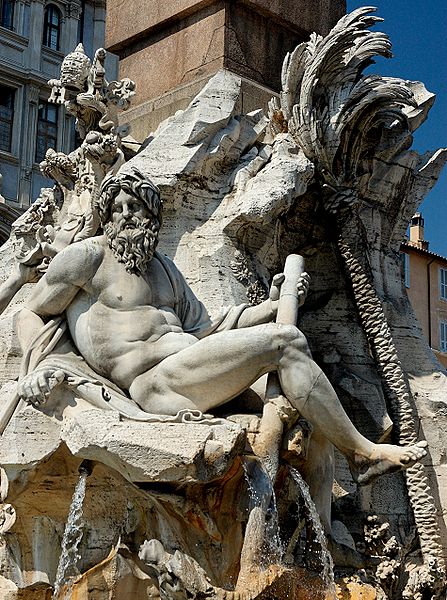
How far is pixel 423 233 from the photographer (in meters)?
27.5

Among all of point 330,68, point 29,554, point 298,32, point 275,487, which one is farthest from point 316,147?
point 29,554

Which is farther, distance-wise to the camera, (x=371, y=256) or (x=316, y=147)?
(x=371, y=256)

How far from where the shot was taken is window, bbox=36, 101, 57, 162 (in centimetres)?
2842

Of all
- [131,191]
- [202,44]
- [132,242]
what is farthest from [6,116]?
[132,242]

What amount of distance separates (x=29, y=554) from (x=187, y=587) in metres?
1.53

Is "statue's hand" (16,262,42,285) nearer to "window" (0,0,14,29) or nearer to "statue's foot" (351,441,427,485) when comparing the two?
"statue's foot" (351,441,427,485)

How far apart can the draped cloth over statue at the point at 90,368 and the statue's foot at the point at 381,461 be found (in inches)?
37.2

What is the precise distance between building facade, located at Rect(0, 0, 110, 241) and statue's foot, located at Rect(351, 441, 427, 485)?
848 inches

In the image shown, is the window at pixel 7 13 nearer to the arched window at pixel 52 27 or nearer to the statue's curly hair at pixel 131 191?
the arched window at pixel 52 27

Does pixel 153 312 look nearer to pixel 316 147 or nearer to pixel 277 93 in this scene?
pixel 316 147

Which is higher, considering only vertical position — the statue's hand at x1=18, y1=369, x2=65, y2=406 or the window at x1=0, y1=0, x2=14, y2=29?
the window at x1=0, y1=0, x2=14, y2=29

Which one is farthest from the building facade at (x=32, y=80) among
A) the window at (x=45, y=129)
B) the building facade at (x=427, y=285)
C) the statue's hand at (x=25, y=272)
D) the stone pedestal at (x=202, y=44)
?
the statue's hand at (x=25, y=272)

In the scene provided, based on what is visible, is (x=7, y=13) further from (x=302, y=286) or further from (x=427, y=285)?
(x=302, y=286)

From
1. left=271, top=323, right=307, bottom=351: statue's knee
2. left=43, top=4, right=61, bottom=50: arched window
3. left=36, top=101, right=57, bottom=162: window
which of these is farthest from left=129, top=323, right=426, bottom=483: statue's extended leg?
left=43, top=4, right=61, bottom=50: arched window
